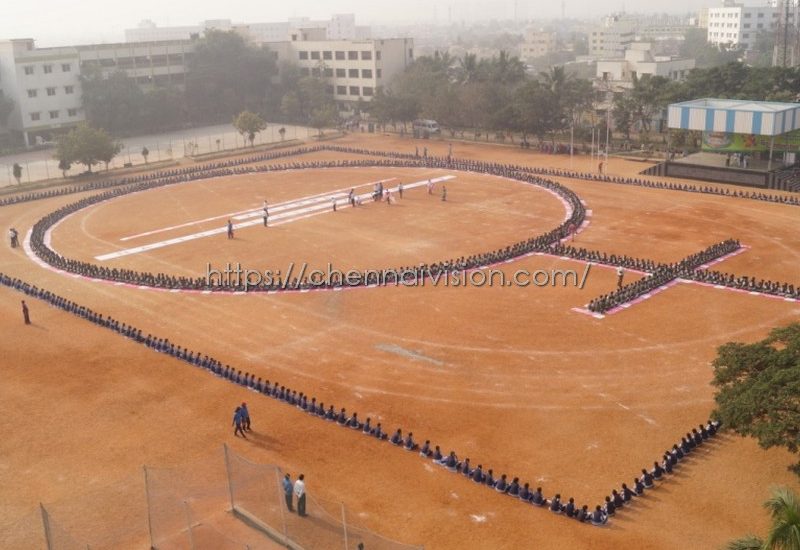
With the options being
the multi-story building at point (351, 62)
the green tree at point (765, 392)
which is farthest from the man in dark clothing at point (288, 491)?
the multi-story building at point (351, 62)

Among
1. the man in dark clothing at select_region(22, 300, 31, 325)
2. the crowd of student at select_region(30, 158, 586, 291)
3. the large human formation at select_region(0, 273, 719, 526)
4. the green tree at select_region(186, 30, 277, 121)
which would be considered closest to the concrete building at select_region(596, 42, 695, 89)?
the green tree at select_region(186, 30, 277, 121)

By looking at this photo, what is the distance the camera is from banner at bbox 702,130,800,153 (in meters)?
63.8

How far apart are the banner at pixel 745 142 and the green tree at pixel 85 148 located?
181 ft

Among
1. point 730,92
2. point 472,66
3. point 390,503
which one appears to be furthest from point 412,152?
point 390,503

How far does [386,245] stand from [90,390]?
74.2 ft

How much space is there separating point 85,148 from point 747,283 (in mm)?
60265

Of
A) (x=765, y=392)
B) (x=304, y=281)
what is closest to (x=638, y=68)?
(x=304, y=281)

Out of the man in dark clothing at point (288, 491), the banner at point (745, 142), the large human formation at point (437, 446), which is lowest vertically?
the large human formation at point (437, 446)

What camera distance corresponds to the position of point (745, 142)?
64.2m

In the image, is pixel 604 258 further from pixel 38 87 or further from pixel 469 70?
pixel 38 87

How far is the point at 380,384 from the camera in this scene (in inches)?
1147

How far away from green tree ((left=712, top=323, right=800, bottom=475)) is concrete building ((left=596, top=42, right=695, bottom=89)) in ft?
307

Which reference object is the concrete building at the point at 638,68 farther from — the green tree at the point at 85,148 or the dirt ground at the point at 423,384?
the green tree at the point at 85,148

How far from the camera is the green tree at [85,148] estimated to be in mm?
73688
